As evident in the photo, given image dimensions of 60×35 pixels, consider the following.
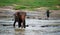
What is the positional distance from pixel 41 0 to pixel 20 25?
21567 millimetres

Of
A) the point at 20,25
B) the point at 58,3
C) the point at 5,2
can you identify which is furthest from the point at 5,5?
the point at 20,25

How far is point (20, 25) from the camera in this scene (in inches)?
571

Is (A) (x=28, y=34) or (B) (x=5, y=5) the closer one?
(A) (x=28, y=34)

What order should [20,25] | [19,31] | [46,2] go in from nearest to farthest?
1. [19,31]
2. [20,25]
3. [46,2]

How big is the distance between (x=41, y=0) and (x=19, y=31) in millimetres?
22978

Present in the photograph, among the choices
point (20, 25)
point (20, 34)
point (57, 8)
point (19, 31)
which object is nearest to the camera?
point (20, 34)

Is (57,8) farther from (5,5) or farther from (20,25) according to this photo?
(20,25)

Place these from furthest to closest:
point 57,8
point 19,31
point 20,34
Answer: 1. point 57,8
2. point 19,31
3. point 20,34

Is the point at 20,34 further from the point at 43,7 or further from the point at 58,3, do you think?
the point at 58,3

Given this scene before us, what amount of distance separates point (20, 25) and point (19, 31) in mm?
1418

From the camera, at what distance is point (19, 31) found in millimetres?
13109

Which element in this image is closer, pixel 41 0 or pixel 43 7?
pixel 43 7

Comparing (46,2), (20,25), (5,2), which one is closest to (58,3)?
(46,2)

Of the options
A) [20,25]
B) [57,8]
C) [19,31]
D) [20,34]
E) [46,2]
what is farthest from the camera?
[46,2]
